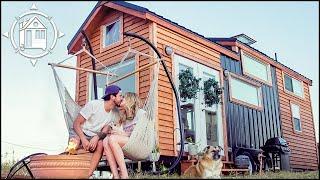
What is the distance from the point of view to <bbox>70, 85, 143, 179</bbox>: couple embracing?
11.7 ft

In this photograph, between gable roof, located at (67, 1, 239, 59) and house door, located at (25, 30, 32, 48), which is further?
gable roof, located at (67, 1, 239, 59)

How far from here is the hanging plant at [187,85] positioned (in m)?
6.80

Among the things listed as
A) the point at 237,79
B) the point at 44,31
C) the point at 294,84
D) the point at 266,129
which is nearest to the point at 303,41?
the point at 237,79

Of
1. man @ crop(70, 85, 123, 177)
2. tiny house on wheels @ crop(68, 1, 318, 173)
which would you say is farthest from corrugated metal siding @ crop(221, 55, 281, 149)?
man @ crop(70, 85, 123, 177)

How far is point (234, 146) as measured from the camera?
7.79 metres

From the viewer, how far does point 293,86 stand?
11.1 metres

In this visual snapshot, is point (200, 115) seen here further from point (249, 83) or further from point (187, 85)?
point (249, 83)

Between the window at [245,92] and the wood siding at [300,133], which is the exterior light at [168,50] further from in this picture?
the wood siding at [300,133]

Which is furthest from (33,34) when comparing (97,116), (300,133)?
(300,133)

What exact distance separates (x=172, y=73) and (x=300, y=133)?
226 inches

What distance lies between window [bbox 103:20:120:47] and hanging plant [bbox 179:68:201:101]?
1.55 m

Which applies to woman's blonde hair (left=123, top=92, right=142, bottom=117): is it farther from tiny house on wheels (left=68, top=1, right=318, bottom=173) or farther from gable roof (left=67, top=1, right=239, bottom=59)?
gable roof (left=67, top=1, right=239, bottom=59)

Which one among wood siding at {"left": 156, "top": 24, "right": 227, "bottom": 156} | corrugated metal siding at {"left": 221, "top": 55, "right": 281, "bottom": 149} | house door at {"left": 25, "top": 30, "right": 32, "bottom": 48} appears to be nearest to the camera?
house door at {"left": 25, "top": 30, "right": 32, "bottom": 48}

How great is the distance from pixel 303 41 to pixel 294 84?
5106 millimetres
